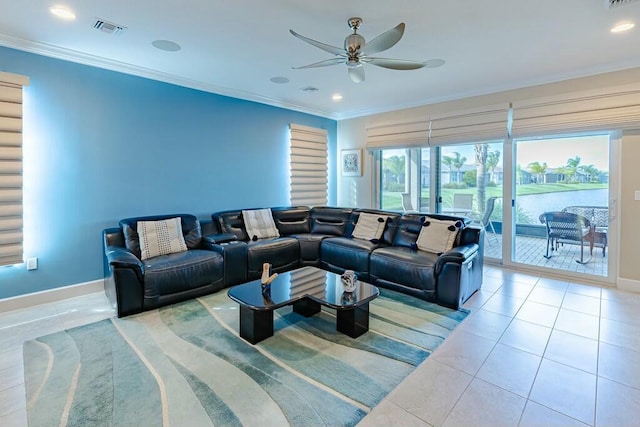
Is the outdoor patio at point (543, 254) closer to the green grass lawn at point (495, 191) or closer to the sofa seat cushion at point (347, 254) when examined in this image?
the green grass lawn at point (495, 191)

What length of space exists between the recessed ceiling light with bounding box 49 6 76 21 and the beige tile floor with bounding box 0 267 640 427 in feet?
9.14

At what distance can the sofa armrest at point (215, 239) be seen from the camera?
4176mm

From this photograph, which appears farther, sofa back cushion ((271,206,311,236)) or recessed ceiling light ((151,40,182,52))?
sofa back cushion ((271,206,311,236))

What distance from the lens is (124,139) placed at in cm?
401

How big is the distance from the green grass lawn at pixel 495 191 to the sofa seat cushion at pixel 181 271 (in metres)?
3.74

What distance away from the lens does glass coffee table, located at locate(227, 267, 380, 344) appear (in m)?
2.65

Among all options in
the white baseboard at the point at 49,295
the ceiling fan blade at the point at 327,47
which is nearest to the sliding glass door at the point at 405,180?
the ceiling fan blade at the point at 327,47

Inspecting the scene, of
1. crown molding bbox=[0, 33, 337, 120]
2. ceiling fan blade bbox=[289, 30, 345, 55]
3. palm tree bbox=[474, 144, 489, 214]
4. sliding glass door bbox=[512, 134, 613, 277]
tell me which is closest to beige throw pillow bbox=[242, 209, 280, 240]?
crown molding bbox=[0, 33, 337, 120]

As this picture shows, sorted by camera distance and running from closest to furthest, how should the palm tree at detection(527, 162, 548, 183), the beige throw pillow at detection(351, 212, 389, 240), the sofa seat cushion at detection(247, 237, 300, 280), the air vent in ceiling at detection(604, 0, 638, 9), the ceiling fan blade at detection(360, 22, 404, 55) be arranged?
the ceiling fan blade at detection(360, 22, 404, 55)
the air vent in ceiling at detection(604, 0, 638, 9)
the sofa seat cushion at detection(247, 237, 300, 280)
the palm tree at detection(527, 162, 548, 183)
the beige throw pillow at detection(351, 212, 389, 240)

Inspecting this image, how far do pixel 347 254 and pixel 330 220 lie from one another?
116 centimetres

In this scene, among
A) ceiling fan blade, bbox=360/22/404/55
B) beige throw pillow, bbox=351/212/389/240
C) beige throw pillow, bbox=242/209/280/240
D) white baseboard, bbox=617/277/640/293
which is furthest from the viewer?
beige throw pillow, bbox=242/209/280/240

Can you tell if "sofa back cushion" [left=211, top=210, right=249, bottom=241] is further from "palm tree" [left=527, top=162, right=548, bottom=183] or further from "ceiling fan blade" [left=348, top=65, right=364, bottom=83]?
"palm tree" [left=527, top=162, right=548, bottom=183]

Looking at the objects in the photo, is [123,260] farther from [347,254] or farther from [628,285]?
[628,285]

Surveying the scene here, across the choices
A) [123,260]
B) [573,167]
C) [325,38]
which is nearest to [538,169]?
[573,167]
